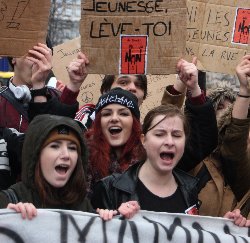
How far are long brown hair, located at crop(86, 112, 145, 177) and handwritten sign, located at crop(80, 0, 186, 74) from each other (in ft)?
1.38

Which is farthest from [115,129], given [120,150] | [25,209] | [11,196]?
[25,209]

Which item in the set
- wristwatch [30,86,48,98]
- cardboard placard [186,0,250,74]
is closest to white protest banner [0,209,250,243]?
wristwatch [30,86,48,98]

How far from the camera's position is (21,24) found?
13.3ft

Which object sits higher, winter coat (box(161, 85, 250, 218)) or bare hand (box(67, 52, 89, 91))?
bare hand (box(67, 52, 89, 91))

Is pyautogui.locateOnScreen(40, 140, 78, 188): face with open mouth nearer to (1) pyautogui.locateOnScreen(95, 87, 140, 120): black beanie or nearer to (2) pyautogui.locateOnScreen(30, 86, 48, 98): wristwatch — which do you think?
(2) pyautogui.locateOnScreen(30, 86, 48, 98): wristwatch

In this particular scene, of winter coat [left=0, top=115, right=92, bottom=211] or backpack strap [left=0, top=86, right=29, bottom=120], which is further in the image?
backpack strap [left=0, top=86, right=29, bottom=120]

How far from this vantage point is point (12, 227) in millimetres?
3115

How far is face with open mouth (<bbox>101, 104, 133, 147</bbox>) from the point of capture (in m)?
4.31

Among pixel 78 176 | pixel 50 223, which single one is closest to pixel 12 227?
pixel 50 223

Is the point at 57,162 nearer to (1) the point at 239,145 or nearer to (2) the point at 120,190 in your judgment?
(2) the point at 120,190

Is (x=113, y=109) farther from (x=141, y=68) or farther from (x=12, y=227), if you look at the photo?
(x=12, y=227)

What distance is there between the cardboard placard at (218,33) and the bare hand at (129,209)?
1.61m

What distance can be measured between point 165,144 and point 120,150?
63cm

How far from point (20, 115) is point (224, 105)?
4.94ft
